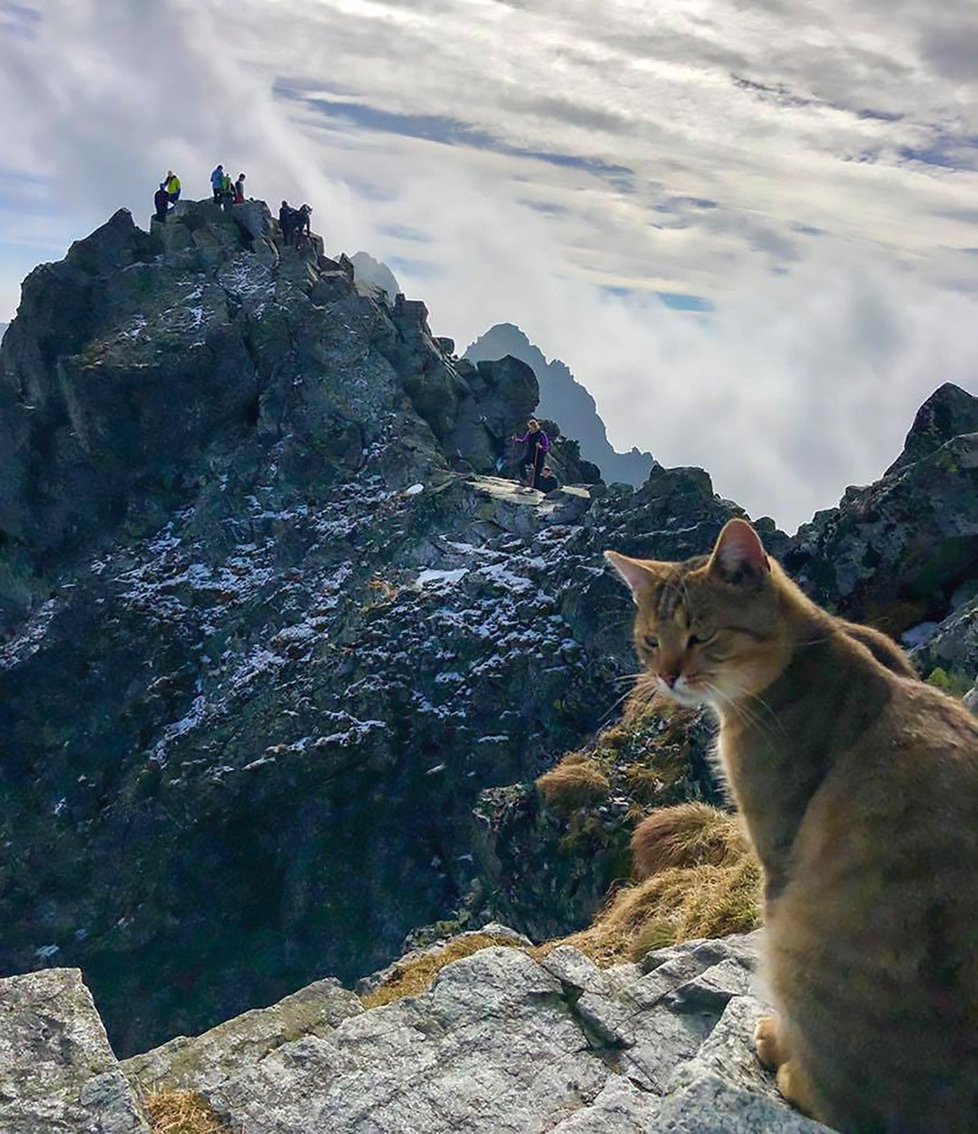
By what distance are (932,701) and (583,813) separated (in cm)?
1381

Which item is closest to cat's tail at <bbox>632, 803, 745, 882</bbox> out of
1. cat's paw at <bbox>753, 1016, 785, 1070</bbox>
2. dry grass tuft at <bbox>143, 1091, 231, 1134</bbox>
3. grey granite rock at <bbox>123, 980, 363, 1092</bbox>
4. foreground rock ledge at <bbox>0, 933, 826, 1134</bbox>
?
foreground rock ledge at <bbox>0, 933, 826, 1134</bbox>

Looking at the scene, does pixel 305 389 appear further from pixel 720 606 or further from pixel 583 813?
pixel 720 606

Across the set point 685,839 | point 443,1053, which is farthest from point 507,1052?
point 685,839

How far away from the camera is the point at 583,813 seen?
17234 millimetres

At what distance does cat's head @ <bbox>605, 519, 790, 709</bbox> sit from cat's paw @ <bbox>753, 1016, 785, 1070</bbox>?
1622 millimetres

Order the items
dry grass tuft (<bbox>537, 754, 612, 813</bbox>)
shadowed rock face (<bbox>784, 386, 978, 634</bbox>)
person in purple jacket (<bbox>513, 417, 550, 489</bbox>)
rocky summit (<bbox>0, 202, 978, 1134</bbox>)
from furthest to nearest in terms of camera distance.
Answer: person in purple jacket (<bbox>513, 417, 550, 489</bbox>) → dry grass tuft (<bbox>537, 754, 612, 813</bbox>) → shadowed rock face (<bbox>784, 386, 978, 634</bbox>) → rocky summit (<bbox>0, 202, 978, 1134</bbox>)

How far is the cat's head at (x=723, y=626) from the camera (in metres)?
4.43

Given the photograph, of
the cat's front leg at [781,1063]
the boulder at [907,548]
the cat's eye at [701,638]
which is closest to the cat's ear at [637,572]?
the cat's eye at [701,638]

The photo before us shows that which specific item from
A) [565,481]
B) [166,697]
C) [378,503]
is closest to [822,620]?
[378,503]

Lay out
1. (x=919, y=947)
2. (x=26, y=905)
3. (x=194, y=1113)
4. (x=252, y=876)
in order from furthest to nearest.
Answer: (x=26, y=905) < (x=252, y=876) < (x=194, y=1113) < (x=919, y=947)

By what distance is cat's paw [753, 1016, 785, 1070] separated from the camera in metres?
4.41

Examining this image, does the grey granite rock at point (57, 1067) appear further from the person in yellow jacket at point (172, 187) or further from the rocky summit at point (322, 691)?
the person in yellow jacket at point (172, 187)

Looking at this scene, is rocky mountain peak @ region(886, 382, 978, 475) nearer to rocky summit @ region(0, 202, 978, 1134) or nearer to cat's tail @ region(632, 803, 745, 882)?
Answer: rocky summit @ region(0, 202, 978, 1134)

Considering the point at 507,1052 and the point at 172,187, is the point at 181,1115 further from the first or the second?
the point at 172,187
